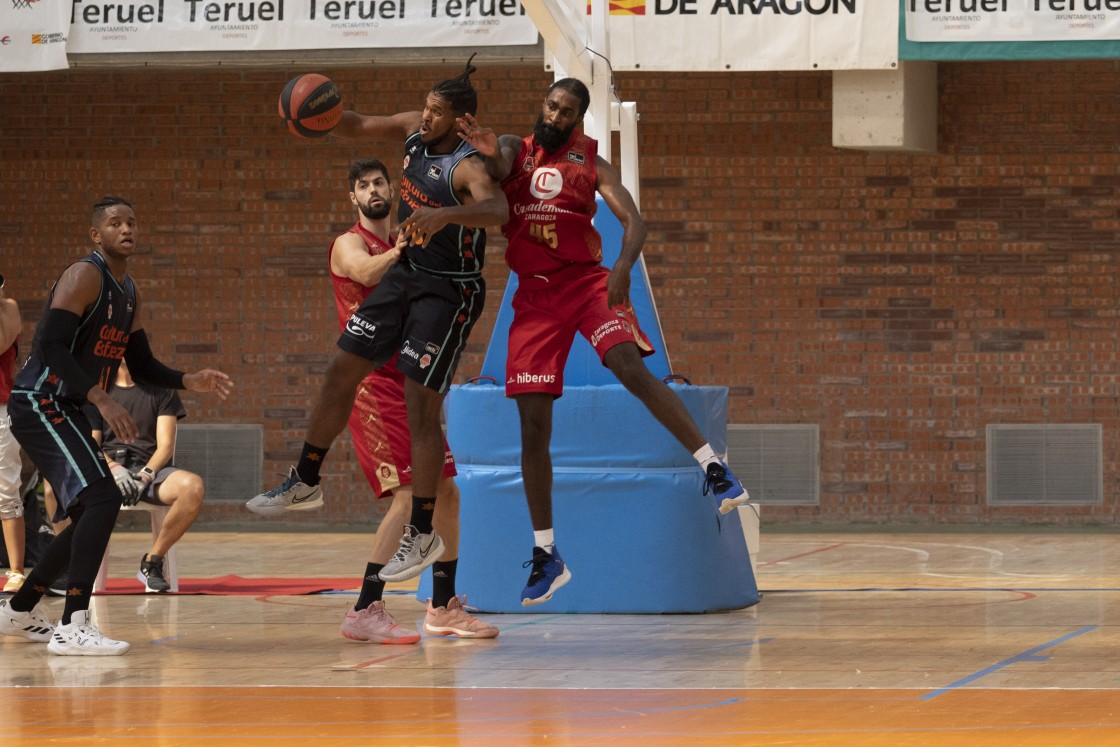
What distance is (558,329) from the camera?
22.9 ft

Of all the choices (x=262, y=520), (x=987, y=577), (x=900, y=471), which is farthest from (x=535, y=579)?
(x=262, y=520)

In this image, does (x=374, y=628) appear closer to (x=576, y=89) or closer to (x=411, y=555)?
(x=411, y=555)

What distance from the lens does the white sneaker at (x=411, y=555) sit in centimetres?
665

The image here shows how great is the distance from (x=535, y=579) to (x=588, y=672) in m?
0.81

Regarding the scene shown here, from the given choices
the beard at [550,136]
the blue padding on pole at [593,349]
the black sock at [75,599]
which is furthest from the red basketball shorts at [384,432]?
the black sock at [75,599]

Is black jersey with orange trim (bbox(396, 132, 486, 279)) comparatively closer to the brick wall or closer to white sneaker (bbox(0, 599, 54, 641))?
white sneaker (bbox(0, 599, 54, 641))

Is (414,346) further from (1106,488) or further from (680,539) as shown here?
(1106,488)

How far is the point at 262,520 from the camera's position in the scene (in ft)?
46.7

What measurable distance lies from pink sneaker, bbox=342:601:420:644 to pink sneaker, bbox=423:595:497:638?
17 centimetres

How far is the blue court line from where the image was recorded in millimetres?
5523

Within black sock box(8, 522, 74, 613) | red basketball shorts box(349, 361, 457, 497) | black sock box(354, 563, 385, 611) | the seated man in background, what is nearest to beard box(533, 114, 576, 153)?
red basketball shorts box(349, 361, 457, 497)

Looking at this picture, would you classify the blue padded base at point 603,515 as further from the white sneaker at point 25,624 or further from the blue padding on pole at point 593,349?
the white sneaker at point 25,624

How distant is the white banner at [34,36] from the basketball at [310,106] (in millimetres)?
5684

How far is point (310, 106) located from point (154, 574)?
325 cm
